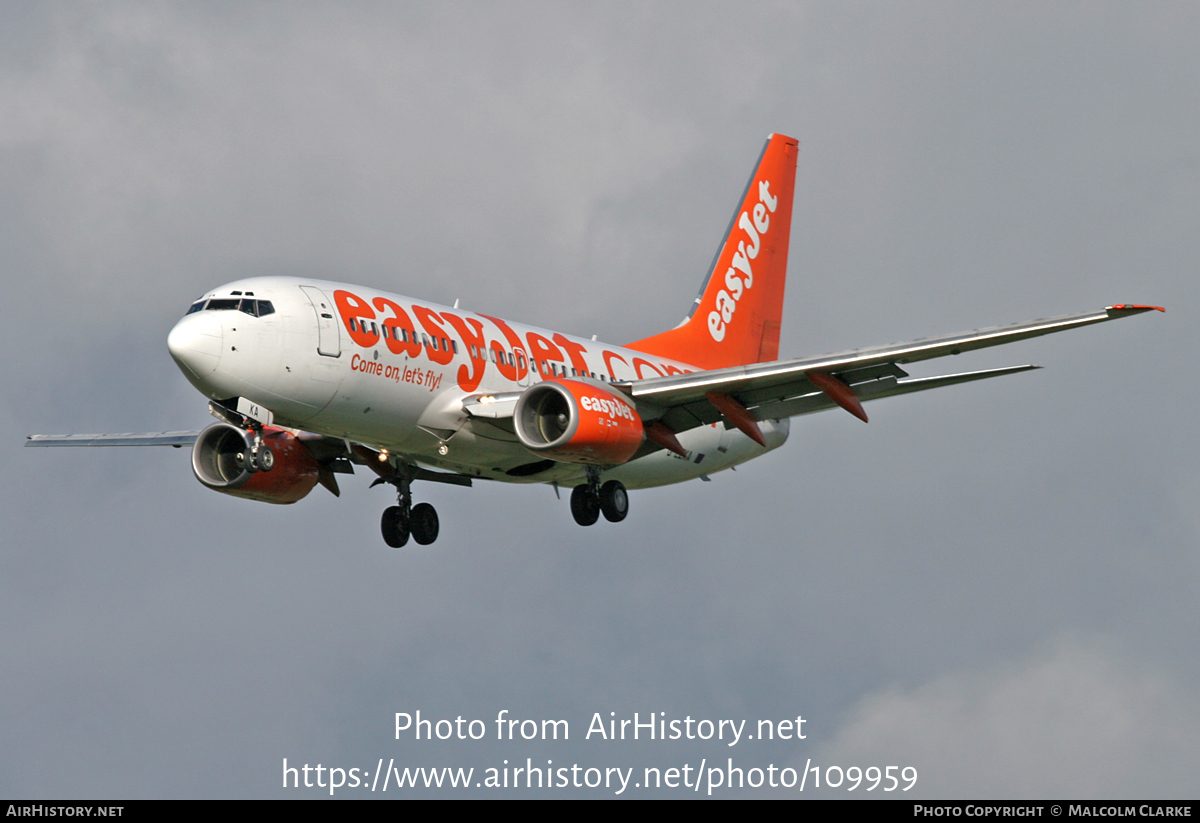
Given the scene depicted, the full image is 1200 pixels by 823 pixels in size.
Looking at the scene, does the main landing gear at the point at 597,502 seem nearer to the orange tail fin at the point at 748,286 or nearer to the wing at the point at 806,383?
the wing at the point at 806,383

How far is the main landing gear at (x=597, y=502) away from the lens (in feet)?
125

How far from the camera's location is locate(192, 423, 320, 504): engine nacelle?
124 feet

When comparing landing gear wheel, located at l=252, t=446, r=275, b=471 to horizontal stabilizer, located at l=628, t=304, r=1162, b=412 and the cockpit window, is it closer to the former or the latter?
the cockpit window

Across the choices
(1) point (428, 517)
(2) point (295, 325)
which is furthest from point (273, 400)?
(1) point (428, 517)

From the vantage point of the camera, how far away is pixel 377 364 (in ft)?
110

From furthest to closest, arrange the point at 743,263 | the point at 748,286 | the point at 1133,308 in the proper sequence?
1. the point at 743,263
2. the point at 748,286
3. the point at 1133,308

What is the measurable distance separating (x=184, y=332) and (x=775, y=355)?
85.2ft

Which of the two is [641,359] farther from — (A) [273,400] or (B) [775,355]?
(A) [273,400]

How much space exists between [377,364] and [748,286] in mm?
21290

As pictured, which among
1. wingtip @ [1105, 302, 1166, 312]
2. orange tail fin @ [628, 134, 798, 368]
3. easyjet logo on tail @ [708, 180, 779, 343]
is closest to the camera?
wingtip @ [1105, 302, 1166, 312]

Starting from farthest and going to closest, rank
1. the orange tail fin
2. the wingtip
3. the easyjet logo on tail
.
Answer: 1. the easyjet logo on tail
2. the orange tail fin
3. the wingtip

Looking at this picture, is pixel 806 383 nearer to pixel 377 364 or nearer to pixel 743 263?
pixel 377 364

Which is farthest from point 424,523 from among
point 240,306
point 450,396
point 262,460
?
point 240,306

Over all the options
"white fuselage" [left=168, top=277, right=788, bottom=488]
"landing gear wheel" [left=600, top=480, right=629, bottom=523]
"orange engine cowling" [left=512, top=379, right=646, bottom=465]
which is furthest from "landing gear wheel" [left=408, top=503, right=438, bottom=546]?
"orange engine cowling" [left=512, top=379, right=646, bottom=465]
